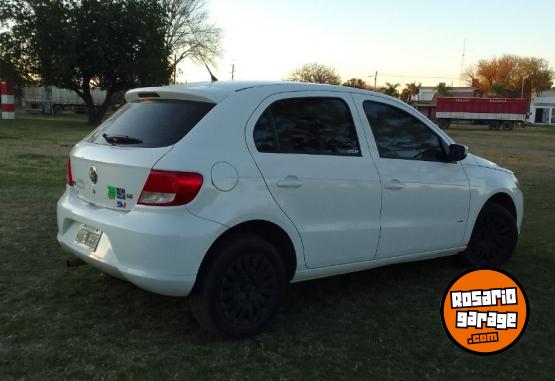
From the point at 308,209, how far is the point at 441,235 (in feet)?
5.16

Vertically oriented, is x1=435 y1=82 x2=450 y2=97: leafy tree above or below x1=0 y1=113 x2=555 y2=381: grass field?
above

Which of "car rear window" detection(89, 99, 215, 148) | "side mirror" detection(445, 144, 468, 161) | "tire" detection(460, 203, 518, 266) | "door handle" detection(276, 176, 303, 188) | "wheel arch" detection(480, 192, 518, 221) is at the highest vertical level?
"car rear window" detection(89, 99, 215, 148)

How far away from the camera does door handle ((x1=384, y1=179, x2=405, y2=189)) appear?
429 centimetres

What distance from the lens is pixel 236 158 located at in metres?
3.49

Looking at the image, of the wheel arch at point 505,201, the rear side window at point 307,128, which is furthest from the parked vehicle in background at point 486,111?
the rear side window at point 307,128

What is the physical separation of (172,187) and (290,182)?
0.82 metres

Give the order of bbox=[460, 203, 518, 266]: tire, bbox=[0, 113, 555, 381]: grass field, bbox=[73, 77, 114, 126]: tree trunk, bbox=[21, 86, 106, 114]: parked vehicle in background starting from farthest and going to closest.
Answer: bbox=[21, 86, 106, 114]: parked vehicle in background < bbox=[73, 77, 114, 126]: tree trunk < bbox=[460, 203, 518, 266]: tire < bbox=[0, 113, 555, 381]: grass field

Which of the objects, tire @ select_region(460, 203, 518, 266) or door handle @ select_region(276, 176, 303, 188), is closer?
door handle @ select_region(276, 176, 303, 188)

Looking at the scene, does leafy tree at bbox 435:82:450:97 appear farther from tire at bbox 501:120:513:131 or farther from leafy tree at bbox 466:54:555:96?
tire at bbox 501:120:513:131

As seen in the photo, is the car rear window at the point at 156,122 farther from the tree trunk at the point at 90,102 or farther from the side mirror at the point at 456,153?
the tree trunk at the point at 90,102

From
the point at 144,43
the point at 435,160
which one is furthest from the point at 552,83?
the point at 435,160

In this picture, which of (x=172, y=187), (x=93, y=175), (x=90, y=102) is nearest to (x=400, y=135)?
(x=172, y=187)

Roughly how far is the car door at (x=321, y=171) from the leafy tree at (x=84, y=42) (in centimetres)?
3242

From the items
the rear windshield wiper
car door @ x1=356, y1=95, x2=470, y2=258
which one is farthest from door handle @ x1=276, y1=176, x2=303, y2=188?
the rear windshield wiper
